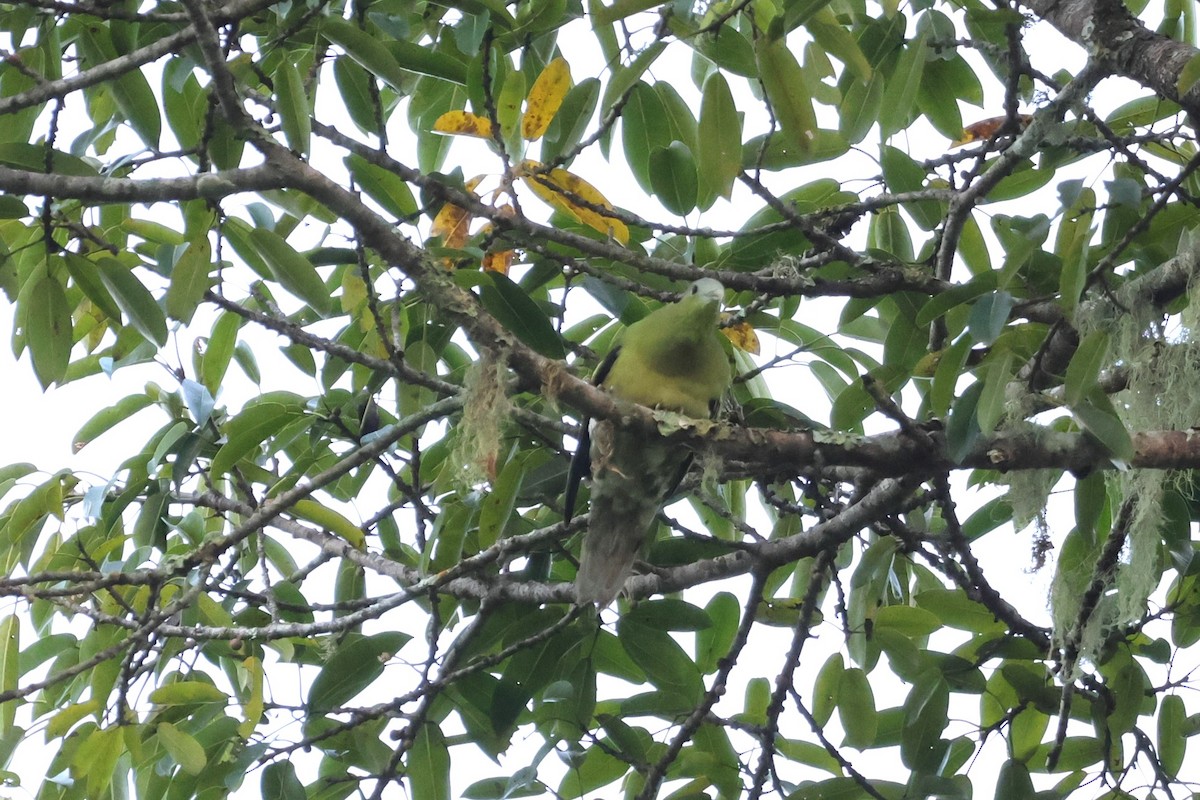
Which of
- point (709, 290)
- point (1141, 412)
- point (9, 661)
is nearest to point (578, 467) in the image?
point (709, 290)

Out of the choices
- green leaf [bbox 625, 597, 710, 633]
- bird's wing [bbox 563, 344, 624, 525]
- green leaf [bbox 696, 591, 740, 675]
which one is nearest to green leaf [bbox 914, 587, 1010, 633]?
green leaf [bbox 696, 591, 740, 675]

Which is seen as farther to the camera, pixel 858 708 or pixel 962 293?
pixel 858 708

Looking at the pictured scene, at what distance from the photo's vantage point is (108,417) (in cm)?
351

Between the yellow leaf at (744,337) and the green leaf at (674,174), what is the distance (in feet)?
1.76

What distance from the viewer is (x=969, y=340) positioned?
2.30 metres

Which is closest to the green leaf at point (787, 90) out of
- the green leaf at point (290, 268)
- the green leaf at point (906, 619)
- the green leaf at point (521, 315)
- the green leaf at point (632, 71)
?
the green leaf at point (632, 71)

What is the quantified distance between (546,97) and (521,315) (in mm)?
594

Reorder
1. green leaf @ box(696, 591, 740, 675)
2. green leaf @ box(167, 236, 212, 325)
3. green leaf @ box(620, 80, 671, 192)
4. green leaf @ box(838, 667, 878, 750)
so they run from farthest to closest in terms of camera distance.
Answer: green leaf @ box(696, 591, 740, 675)
green leaf @ box(620, 80, 671, 192)
green leaf @ box(838, 667, 878, 750)
green leaf @ box(167, 236, 212, 325)

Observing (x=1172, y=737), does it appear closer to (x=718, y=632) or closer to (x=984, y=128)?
(x=718, y=632)

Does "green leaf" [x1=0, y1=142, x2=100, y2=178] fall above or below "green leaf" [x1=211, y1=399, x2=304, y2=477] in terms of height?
above

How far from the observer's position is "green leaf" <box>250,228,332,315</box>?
2.60 metres

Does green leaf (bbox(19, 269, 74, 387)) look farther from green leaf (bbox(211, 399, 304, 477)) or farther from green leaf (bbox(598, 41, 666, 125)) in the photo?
green leaf (bbox(598, 41, 666, 125))

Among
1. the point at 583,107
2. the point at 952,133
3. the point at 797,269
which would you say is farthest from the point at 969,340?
the point at 952,133

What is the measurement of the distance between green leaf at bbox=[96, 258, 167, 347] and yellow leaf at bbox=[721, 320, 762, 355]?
1563 millimetres
